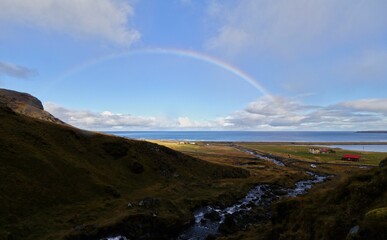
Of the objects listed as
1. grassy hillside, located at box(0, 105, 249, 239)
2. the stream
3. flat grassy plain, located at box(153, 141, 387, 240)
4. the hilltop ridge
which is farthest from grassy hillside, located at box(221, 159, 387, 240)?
grassy hillside, located at box(0, 105, 249, 239)

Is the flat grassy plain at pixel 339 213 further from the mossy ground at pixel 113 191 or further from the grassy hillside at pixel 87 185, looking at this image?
the grassy hillside at pixel 87 185

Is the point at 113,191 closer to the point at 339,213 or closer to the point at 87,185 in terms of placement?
the point at 87,185

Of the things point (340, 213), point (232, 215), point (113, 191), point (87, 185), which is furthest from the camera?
point (113, 191)

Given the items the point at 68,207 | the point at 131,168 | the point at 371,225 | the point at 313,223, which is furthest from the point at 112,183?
the point at 371,225

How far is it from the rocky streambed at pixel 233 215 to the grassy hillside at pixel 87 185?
8.32ft

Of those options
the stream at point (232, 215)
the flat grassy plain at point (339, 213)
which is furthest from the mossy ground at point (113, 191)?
the stream at point (232, 215)

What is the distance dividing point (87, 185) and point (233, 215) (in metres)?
30.1

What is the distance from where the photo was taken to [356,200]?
84.5ft

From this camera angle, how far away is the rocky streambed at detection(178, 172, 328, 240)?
1789 inches

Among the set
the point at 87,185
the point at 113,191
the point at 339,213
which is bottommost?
the point at 113,191

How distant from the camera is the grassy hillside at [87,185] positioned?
43062 mm

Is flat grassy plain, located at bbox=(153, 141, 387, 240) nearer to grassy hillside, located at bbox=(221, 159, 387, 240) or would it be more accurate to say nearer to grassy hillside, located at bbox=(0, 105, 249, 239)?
grassy hillside, located at bbox=(221, 159, 387, 240)

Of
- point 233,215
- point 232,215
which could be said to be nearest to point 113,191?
point 232,215

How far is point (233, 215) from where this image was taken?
2105 inches
